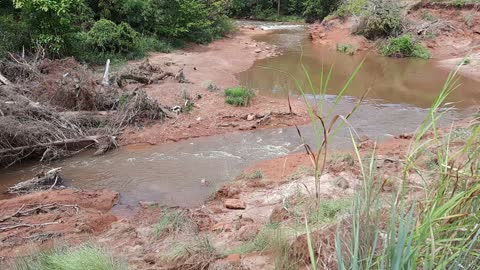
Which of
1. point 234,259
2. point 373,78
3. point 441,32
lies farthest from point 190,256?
point 441,32

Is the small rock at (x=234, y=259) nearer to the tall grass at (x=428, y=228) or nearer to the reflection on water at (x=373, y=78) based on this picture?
the tall grass at (x=428, y=228)

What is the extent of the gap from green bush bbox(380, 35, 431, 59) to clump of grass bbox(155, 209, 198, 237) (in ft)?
49.4

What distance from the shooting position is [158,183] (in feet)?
23.0

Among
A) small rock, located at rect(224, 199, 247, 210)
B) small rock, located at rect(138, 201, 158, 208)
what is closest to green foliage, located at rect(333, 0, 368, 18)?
small rock, located at rect(224, 199, 247, 210)

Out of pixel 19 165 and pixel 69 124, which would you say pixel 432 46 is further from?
pixel 19 165

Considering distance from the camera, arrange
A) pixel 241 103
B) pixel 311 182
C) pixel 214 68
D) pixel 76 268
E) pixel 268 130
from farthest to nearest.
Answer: pixel 214 68
pixel 241 103
pixel 268 130
pixel 311 182
pixel 76 268

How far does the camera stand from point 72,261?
3.02m

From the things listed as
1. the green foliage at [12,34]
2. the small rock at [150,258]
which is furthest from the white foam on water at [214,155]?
the green foliage at [12,34]

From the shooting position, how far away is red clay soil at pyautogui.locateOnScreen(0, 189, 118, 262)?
185 inches

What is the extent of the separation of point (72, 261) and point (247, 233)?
170 cm

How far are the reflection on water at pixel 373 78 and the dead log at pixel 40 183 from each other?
5364 millimetres

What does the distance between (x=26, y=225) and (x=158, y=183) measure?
2.21 meters

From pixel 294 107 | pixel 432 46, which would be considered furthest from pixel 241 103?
pixel 432 46

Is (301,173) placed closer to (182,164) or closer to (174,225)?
(182,164)
